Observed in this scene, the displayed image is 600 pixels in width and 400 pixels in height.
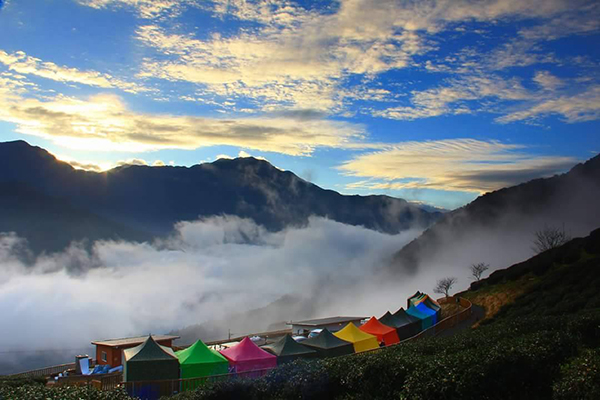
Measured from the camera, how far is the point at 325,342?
27578 millimetres

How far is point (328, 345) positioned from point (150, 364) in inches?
398

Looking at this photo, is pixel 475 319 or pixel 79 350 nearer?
pixel 475 319

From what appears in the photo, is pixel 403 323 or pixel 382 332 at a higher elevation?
pixel 403 323

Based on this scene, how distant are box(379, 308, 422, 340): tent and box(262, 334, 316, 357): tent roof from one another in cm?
1046

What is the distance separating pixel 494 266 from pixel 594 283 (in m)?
89.7

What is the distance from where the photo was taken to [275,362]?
81.1ft

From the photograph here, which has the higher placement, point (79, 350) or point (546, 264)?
point (546, 264)

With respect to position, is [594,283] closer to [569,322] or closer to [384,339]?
[384,339]

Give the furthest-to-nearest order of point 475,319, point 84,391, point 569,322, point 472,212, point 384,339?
point 472,212 → point 475,319 → point 384,339 → point 569,322 → point 84,391

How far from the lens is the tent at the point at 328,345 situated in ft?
88.6

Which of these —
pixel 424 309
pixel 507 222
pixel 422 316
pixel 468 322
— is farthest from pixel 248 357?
pixel 507 222

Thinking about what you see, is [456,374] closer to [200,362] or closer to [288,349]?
[200,362]

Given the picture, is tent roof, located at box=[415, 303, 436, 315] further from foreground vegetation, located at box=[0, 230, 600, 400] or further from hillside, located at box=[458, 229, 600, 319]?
foreground vegetation, located at box=[0, 230, 600, 400]

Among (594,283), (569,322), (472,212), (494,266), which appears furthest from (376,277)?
(569,322)
